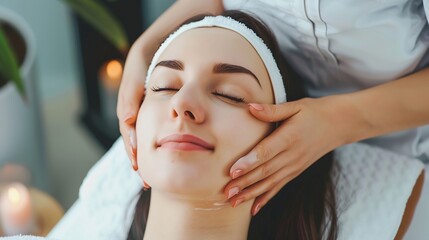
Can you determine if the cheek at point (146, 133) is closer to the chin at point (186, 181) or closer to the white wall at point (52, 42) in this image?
the chin at point (186, 181)

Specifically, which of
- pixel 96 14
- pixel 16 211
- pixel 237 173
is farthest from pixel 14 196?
pixel 237 173

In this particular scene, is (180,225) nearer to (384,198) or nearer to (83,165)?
(384,198)

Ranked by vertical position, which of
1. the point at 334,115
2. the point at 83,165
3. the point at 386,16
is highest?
the point at 386,16

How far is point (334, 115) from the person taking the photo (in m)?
0.96

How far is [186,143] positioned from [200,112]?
0.05 meters

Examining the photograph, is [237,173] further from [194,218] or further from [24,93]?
[24,93]

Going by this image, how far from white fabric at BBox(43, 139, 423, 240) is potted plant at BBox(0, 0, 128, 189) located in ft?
0.98

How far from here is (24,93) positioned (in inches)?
52.0

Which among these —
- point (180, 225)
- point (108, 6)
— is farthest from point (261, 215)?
point (108, 6)

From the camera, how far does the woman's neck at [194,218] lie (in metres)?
0.93

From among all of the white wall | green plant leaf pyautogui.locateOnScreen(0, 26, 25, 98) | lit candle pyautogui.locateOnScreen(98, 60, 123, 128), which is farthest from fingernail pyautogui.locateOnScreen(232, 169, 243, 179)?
the white wall

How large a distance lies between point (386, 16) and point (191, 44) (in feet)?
0.99

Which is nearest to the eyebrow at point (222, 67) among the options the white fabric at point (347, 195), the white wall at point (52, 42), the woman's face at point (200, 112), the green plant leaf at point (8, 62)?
the woman's face at point (200, 112)

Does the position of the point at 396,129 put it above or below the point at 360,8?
below
